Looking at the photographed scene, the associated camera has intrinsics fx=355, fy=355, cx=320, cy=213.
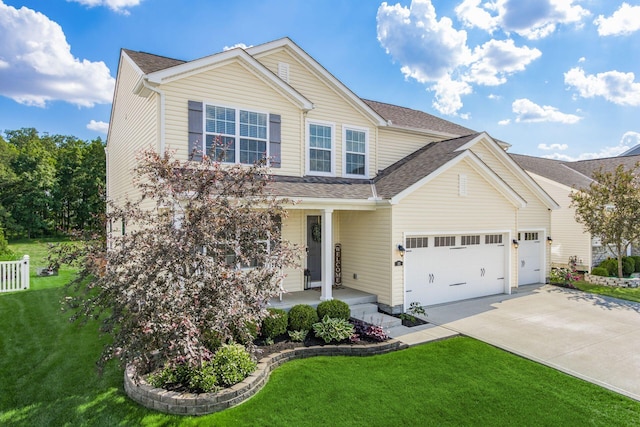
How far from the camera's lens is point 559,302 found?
39.3ft

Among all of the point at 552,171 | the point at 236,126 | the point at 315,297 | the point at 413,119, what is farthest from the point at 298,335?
the point at 552,171

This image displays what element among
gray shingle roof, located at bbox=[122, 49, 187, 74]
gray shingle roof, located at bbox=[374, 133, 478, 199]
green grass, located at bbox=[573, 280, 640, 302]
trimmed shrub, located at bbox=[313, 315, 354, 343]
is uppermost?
gray shingle roof, located at bbox=[122, 49, 187, 74]

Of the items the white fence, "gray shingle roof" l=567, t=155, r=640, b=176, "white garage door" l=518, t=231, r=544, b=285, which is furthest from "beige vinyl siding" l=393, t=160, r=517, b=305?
"gray shingle roof" l=567, t=155, r=640, b=176

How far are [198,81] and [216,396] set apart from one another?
803cm

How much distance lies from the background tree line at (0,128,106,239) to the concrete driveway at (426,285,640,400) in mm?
32217

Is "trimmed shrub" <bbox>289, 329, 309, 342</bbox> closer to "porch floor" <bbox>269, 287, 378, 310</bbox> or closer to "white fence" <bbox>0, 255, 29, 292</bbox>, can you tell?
"porch floor" <bbox>269, 287, 378, 310</bbox>

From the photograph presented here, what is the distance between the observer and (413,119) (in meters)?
15.8

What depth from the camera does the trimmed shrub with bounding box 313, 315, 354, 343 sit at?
7.83 m

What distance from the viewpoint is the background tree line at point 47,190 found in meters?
33.2

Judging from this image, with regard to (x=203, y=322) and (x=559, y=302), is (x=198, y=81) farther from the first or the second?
(x=559, y=302)

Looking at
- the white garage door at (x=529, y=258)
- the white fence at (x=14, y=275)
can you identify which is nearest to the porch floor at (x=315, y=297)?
the white garage door at (x=529, y=258)

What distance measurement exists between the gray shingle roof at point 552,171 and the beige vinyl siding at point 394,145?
908 centimetres

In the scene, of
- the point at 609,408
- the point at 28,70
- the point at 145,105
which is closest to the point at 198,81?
the point at 145,105

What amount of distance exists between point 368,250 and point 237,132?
17.6 feet
